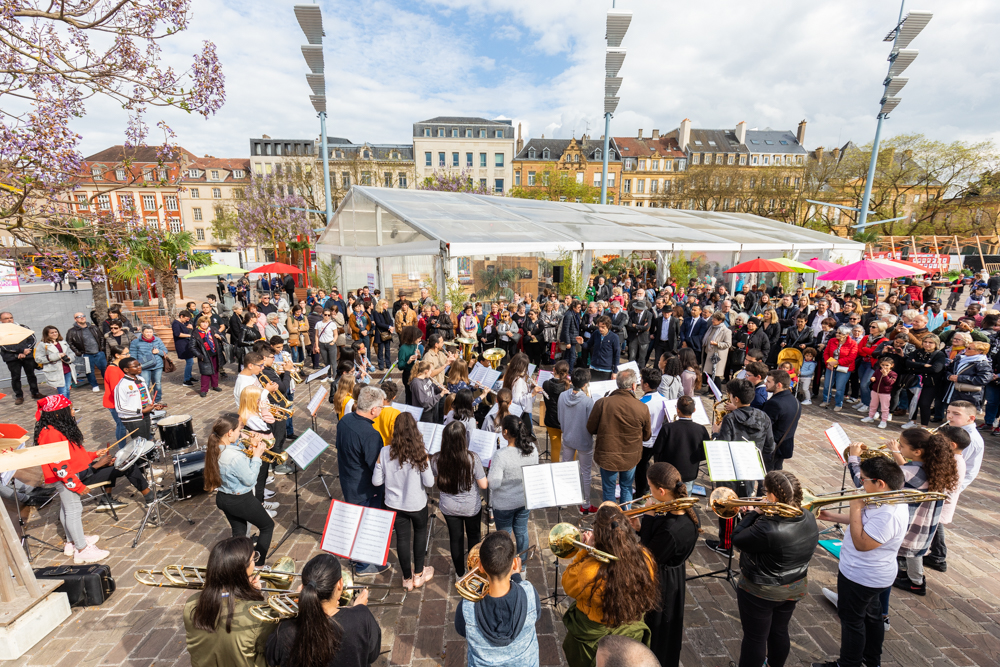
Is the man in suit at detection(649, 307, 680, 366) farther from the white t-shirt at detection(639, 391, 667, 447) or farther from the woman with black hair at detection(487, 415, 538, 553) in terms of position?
the woman with black hair at detection(487, 415, 538, 553)

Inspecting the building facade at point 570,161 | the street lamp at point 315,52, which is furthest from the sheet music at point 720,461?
the building facade at point 570,161

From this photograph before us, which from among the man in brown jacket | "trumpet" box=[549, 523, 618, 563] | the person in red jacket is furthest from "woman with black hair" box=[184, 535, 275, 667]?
the person in red jacket

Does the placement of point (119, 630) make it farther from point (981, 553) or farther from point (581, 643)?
point (981, 553)

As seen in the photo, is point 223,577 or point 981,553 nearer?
point 223,577

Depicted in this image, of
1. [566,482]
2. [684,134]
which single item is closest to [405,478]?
[566,482]

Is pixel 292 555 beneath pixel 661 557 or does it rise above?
beneath

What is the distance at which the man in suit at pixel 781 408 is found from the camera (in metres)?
5.16

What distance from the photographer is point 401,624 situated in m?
3.98

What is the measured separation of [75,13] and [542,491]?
640cm

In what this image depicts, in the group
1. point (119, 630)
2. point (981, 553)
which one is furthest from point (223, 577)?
point (981, 553)

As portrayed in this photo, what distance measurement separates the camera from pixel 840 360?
888 cm

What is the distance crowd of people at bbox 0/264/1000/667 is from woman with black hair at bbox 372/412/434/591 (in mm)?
19

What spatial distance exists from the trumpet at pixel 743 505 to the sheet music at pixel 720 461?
111 centimetres

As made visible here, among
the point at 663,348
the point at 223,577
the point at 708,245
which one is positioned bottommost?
the point at 663,348
